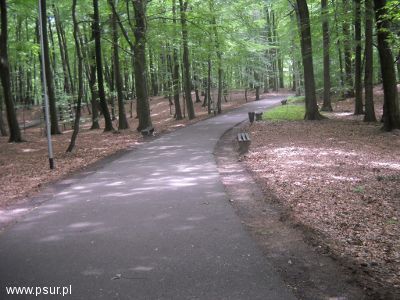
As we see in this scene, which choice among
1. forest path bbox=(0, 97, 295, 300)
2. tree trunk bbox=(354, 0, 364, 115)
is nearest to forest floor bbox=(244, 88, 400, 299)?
forest path bbox=(0, 97, 295, 300)

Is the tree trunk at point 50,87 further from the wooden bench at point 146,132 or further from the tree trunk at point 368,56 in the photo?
the tree trunk at point 368,56

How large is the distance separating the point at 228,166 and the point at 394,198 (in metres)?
4.40

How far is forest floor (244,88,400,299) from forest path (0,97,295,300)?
1.07 m

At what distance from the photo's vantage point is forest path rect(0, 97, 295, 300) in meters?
4.24

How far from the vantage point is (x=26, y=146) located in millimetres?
18922

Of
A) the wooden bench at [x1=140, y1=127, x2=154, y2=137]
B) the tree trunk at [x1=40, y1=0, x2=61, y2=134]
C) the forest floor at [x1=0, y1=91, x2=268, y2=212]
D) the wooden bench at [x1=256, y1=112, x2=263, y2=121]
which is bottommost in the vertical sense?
the forest floor at [x1=0, y1=91, x2=268, y2=212]

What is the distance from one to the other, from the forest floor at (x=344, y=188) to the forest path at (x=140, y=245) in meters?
1.07

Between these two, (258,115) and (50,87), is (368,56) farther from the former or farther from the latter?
(50,87)

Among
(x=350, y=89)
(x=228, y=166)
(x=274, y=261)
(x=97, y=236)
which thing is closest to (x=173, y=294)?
(x=274, y=261)

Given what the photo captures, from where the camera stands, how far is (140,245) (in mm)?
5426

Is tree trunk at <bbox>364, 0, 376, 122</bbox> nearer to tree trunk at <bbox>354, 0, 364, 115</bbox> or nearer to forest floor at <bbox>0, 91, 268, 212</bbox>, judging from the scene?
tree trunk at <bbox>354, 0, 364, 115</bbox>

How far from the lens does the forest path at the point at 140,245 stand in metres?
4.24

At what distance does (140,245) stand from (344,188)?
4602mm

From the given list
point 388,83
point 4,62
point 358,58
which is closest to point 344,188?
point 388,83
